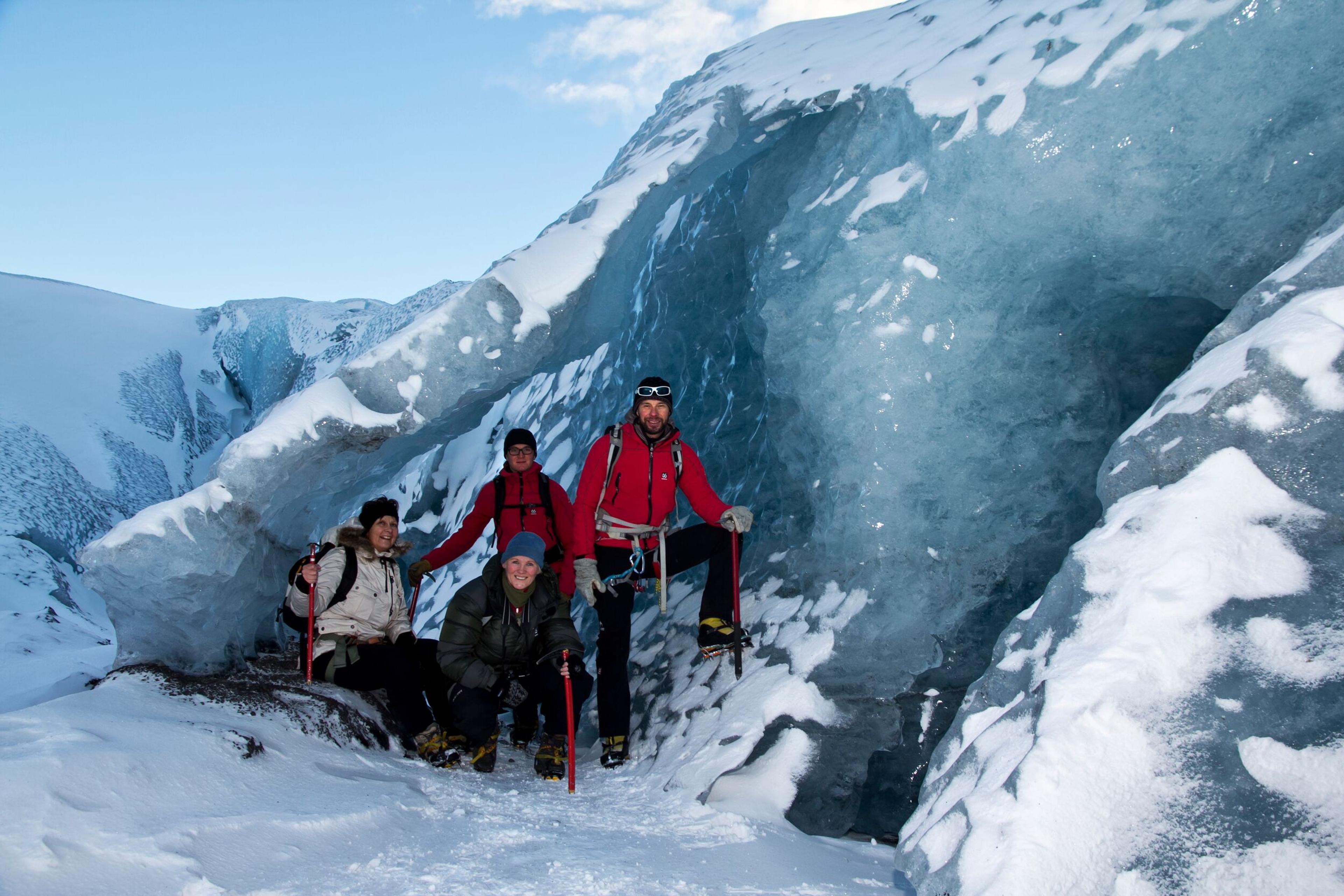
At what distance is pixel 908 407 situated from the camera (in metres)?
3.44

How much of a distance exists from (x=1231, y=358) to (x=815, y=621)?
1815mm

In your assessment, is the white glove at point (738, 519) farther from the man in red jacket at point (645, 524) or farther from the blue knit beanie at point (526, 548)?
the blue knit beanie at point (526, 548)

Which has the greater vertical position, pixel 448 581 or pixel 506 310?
pixel 506 310

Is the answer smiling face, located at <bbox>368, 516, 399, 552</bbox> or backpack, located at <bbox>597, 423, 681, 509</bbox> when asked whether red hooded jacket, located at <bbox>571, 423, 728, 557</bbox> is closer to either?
backpack, located at <bbox>597, 423, 681, 509</bbox>

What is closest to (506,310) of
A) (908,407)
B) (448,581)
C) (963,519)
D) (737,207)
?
(737,207)

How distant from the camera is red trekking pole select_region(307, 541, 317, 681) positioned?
3.79 meters

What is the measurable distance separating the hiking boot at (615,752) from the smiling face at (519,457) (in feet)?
4.62

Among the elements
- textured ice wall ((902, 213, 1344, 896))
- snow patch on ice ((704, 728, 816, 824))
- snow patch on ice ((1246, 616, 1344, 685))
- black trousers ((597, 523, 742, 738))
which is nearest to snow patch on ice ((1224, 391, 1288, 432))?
textured ice wall ((902, 213, 1344, 896))

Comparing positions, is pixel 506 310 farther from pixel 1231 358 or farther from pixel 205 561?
pixel 1231 358

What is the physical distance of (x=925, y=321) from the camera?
137 inches

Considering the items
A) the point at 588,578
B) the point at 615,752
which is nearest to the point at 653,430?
the point at 588,578

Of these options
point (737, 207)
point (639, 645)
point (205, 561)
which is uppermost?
point (737, 207)

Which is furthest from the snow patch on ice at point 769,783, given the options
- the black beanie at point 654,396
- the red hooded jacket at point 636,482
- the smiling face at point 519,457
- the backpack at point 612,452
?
the smiling face at point 519,457

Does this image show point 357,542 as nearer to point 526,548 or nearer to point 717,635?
point 526,548
